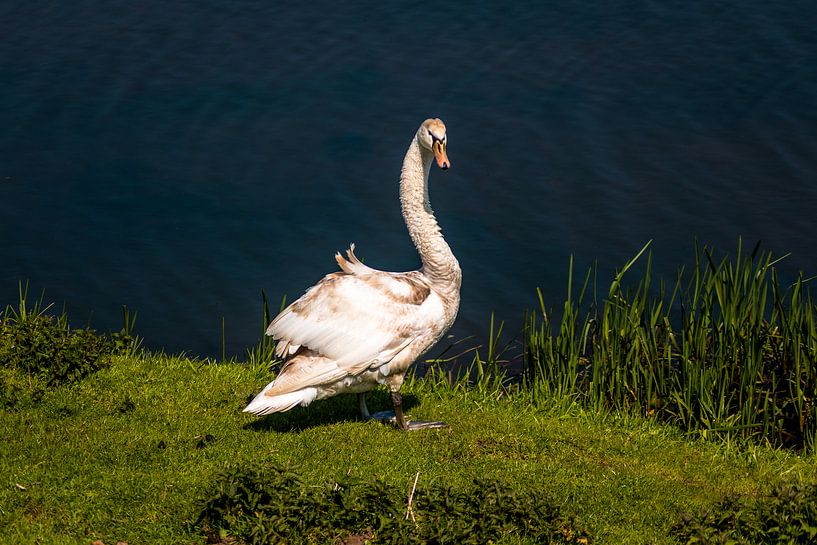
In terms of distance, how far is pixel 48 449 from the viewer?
8.73 m

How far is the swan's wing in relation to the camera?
9.21m

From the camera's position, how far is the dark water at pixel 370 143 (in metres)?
14.7

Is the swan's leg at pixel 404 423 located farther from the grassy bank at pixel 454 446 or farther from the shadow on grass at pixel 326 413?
the shadow on grass at pixel 326 413

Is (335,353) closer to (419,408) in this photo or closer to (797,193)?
(419,408)

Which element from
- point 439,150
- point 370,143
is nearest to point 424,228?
point 439,150

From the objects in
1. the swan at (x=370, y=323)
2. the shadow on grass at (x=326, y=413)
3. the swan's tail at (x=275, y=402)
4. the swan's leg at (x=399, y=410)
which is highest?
the swan at (x=370, y=323)

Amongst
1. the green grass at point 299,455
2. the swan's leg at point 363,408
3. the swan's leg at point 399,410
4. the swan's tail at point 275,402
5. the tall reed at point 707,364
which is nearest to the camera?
the green grass at point 299,455

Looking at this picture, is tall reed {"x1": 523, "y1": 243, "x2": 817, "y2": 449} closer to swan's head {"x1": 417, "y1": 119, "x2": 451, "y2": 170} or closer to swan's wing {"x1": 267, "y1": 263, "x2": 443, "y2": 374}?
swan's wing {"x1": 267, "y1": 263, "x2": 443, "y2": 374}

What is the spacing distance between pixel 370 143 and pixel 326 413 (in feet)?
26.0

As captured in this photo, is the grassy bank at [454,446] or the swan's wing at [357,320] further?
the swan's wing at [357,320]

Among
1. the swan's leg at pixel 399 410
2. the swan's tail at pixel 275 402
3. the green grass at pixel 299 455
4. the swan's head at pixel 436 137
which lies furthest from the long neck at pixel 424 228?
the swan's tail at pixel 275 402

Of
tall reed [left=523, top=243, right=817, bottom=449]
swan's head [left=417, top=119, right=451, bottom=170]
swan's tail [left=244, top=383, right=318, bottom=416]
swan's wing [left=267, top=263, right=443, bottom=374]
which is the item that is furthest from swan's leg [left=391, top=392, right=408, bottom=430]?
swan's head [left=417, top=119, right=451, bottom=170]

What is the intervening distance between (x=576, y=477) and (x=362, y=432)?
192 centimetres

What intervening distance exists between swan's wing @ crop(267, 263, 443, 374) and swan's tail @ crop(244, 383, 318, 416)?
401 millimetres
